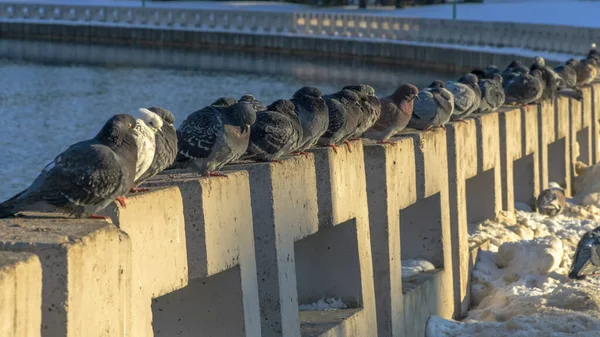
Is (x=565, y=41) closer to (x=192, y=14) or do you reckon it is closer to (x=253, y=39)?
A: (x=253, y=39)

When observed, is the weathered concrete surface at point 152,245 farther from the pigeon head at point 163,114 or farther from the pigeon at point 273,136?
the pigeon at point 273,136

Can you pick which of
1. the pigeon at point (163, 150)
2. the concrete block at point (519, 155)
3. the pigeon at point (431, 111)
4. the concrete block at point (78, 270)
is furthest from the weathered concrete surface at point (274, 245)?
the concrete block at point (519, 155)

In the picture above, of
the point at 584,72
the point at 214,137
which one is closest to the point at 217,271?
the point at 214,137

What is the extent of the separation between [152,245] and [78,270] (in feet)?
4.45

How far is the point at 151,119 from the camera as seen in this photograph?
30.0 feet

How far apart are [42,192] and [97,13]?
69210mm

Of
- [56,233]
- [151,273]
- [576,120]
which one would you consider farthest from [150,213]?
[576,120]

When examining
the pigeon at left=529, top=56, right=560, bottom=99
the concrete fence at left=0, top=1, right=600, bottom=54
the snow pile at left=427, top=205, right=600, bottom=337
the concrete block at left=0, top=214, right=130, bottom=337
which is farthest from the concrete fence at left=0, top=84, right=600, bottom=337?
the concrete fence at left=0, top=1, right=600, bottom=54

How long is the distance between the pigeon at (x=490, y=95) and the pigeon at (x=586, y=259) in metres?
2.93

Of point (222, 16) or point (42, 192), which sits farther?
point (222, 16)

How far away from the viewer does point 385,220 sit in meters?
12.5

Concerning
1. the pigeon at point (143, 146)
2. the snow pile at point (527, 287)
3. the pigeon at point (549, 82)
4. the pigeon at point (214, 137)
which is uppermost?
the pigeon at point (143, 146)

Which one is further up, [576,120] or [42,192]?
[42,192]

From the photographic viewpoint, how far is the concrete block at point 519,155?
1802cm
